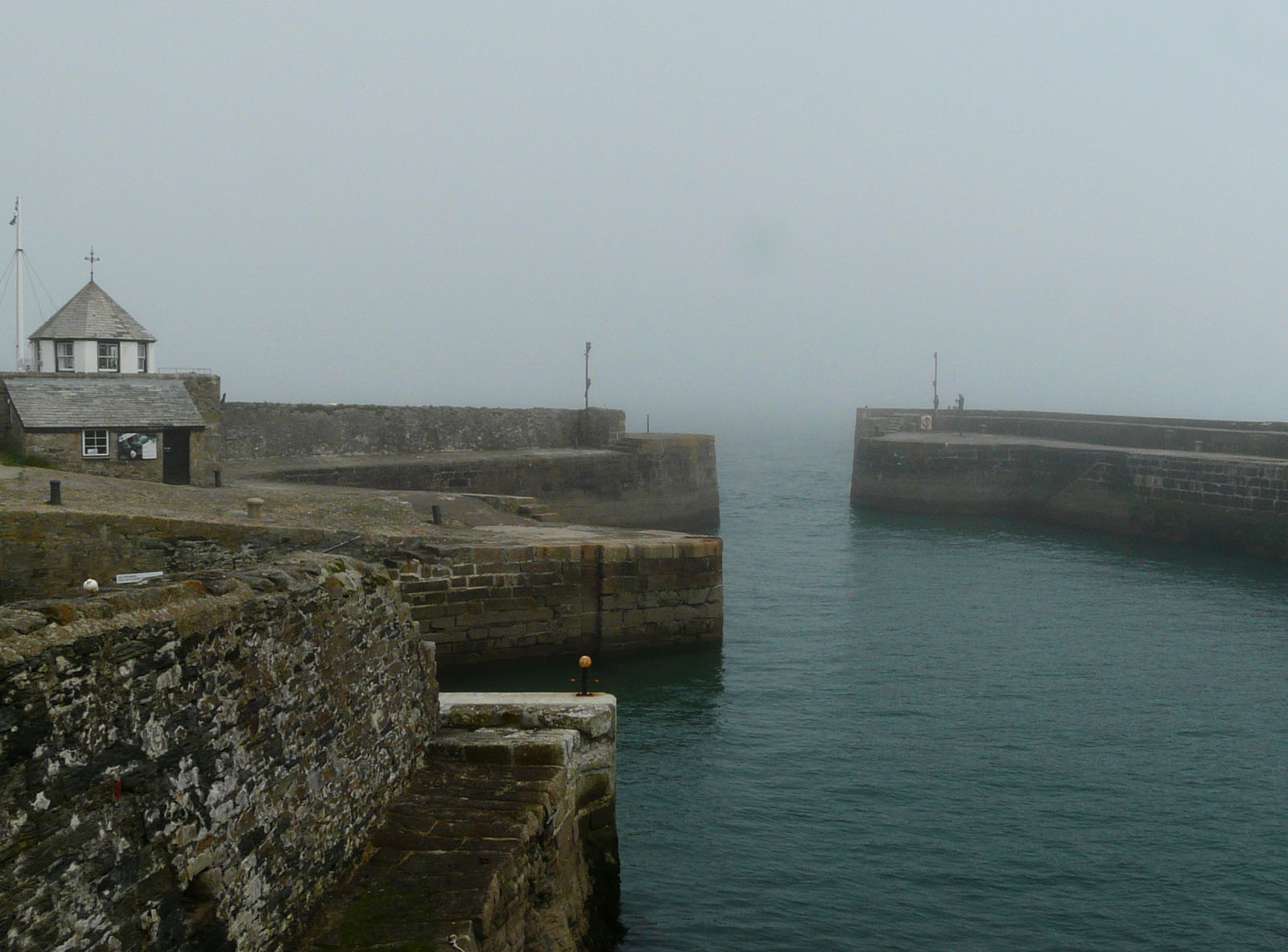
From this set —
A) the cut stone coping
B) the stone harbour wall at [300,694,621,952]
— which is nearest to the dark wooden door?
the cut stone coping

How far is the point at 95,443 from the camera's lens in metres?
25.1

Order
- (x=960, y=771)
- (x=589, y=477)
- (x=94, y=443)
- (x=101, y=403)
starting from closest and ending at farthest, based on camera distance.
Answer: (x=960, y=771), (x=94, y=443), (x=101, y=403), (x=589, y=477)

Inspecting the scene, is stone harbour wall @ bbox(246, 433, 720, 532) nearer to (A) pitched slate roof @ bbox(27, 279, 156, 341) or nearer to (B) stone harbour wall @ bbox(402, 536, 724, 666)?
(A) pitched slate roof @ bbox(27, 279, 156, 341)

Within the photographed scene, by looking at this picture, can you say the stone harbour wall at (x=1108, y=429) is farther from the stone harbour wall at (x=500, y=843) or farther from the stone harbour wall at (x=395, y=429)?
the stone harbour wall at (x=500, y=843)

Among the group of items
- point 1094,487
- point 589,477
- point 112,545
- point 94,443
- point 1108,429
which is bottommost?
point 112,545

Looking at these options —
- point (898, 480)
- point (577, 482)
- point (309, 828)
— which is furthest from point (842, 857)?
point (898, 480)

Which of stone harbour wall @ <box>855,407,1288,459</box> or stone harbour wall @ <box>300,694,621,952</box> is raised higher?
stone harbour wall @ <box>855,407,1288,459</box>

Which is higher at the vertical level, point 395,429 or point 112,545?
point 395,429

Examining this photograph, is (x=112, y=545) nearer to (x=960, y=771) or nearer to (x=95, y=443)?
(x=95, y=443)

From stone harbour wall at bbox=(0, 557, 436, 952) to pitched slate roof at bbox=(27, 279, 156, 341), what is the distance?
75.0 ft

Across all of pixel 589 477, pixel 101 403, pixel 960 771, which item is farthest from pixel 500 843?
pixel 589 477

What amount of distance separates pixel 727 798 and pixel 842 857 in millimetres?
2007

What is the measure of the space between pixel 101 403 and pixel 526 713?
19652mm

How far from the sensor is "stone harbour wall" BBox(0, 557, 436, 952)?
4.48 metres
